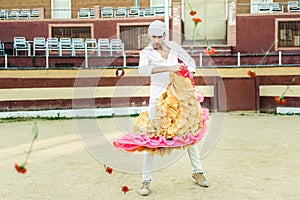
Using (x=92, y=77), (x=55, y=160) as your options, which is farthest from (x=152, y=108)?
(x=92, y=77)

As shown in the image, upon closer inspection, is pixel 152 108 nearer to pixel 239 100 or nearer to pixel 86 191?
pixel 86 191

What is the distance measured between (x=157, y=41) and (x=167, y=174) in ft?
6.32

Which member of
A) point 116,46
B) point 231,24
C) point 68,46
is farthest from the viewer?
point 231,24

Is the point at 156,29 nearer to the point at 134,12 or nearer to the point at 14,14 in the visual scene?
the point at 134,12

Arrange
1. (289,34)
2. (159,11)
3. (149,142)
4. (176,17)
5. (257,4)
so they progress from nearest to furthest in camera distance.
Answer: (149,142) → (289,34) → (257,4) → (176,17) → (159,11)

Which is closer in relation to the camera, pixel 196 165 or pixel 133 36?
pixel 196 165

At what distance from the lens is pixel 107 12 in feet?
61.3

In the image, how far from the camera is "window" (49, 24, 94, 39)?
18.4 m

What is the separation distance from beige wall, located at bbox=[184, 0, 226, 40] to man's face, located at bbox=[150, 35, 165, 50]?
47.3ft

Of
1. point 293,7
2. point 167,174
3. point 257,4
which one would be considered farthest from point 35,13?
point 167,174

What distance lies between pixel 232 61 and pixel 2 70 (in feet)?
23.9

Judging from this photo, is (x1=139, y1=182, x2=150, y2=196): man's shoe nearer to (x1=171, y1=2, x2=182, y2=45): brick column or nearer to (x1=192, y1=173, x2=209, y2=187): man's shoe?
(x1=192, y1=173, x2=209, y2=187): man's shoe

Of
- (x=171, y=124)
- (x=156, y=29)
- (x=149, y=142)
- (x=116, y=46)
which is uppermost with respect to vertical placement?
(x=116, y=46)

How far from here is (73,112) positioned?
14.9 m
